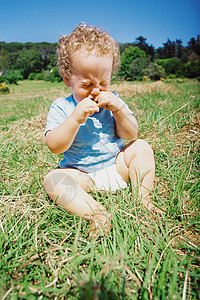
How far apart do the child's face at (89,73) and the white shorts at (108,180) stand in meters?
0.55

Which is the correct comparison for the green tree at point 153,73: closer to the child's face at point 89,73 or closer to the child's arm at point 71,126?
the child's face at point 89,73

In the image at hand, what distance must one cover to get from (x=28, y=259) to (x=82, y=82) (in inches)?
40.3

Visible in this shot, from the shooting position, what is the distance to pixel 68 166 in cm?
146

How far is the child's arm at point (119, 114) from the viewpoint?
125 cm

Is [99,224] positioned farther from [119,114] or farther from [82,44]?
[82,44]

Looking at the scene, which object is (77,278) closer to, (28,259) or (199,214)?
(28,259)

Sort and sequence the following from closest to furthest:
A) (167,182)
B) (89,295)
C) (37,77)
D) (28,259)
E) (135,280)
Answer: (89,295), (135,280), (28,259), (167,182), (37,77)

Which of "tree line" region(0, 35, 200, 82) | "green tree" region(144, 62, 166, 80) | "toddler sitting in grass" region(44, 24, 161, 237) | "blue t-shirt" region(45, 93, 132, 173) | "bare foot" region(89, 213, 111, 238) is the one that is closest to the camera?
"bare foot" region(89, 213, 111, 238)

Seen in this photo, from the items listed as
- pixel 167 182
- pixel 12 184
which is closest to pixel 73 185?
pixel 12 184

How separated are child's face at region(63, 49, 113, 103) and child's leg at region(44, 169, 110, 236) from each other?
0.57m

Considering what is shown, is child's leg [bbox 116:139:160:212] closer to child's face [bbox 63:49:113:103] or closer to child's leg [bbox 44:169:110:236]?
child's leg [bbox 44:169:110:236]

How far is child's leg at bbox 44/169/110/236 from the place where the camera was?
1041 mm

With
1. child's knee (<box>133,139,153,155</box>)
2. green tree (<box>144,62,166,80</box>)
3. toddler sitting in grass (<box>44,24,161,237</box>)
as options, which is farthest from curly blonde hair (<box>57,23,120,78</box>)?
green tree (<box>144,62,166,80</box>)

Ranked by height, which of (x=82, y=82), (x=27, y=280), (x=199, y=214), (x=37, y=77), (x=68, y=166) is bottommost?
(x=27, y=280)
